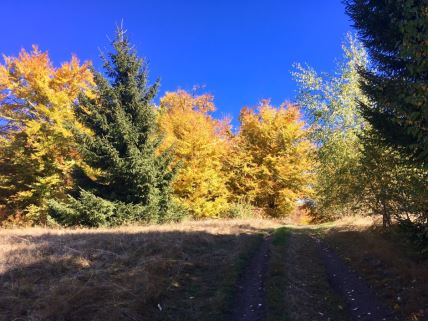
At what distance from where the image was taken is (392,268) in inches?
391

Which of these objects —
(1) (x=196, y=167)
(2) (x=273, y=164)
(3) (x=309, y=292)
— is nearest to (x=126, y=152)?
(1) (x=196, y=167)

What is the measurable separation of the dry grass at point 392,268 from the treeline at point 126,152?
7950 millimetres

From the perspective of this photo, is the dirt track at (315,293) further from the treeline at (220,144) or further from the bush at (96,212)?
the bush at (96,212)

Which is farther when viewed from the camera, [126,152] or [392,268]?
[126,152]

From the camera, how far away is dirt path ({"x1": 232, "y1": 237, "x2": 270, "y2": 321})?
761cm

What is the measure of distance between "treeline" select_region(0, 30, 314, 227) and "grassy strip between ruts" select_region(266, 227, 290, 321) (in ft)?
28.9

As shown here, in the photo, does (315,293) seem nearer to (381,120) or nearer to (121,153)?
(381,120)

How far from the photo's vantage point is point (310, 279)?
33.0ft

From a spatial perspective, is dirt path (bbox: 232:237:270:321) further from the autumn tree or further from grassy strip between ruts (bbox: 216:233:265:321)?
the autumn tree

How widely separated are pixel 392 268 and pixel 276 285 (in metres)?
3.47

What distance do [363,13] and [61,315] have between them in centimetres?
Answer: 1178

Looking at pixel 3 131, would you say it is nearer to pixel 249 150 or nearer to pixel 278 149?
pixel 249 150

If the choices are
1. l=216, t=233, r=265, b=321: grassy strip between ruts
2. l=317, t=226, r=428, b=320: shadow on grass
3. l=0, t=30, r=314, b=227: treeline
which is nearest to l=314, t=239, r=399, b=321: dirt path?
l=317, t=226, r=428, b=320: shadow on grass

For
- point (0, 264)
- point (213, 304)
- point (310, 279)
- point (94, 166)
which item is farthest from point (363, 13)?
point (94, 166)
